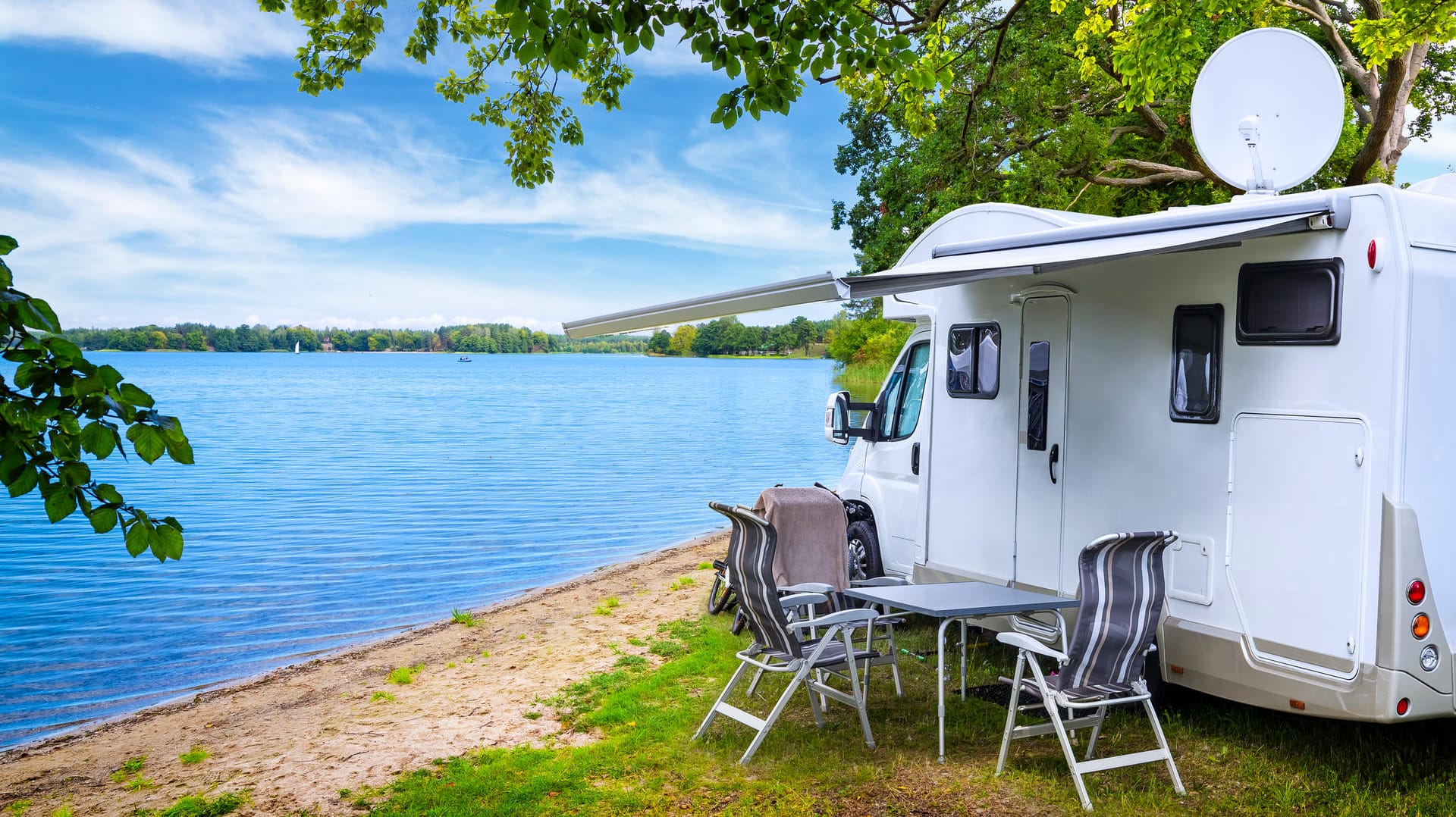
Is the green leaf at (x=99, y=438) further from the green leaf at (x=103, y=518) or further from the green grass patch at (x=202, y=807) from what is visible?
the green grass patch at (x=202, y=807)

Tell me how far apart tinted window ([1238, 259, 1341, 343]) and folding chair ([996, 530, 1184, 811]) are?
104 cm

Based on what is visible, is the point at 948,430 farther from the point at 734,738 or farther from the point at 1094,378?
the point at 734,738

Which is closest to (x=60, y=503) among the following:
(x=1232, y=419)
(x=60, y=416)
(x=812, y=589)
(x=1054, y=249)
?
(x=60, y=416)

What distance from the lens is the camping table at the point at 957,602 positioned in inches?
198

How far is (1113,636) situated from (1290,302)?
170 centimetres

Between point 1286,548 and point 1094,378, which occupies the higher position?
point 1094,378

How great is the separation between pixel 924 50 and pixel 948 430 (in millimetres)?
7719

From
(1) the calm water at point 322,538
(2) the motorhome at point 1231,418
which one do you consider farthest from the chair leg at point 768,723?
(1) the calm water at point 322,538

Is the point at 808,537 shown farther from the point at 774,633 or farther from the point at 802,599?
the point at 774,633

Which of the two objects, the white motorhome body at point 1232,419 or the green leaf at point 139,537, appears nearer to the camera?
the green leaf at point 139,537

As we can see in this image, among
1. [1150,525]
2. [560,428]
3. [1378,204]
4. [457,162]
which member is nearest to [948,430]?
[1150,525]

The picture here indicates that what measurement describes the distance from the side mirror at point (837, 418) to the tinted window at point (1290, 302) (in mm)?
3320

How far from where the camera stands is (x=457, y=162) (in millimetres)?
87312

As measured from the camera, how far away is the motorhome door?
575 cm
